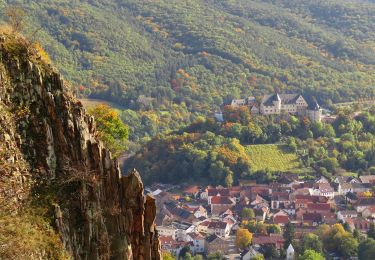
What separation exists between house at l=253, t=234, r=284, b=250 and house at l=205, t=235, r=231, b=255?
2.49 meters

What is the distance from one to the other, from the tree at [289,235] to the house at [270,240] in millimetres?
415

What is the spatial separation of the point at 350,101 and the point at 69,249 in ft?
363

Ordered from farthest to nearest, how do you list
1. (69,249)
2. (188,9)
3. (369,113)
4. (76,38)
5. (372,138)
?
(188,9)
(76,38)
(369,113)
(372,138)
(69,249)

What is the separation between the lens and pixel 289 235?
65375 mm

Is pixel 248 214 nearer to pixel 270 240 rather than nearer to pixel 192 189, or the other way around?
pixel 270 240

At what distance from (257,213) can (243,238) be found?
1040 centimetres

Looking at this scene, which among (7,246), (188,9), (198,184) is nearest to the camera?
(7,246)

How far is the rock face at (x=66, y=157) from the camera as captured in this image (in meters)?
16.1

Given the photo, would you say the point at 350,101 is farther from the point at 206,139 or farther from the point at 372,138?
the point at 206,139

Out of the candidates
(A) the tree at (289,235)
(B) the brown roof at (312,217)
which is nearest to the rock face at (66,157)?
(A) the tree at (289,235)

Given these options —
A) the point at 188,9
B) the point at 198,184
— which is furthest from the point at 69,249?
the point at 188,9

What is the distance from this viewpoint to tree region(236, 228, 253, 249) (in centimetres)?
6406

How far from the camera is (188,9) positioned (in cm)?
18300

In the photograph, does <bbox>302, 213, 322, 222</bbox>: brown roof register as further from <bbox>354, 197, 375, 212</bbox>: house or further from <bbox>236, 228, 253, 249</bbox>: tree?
<bbox>236, 228, 253, 249</bbox>: tree
